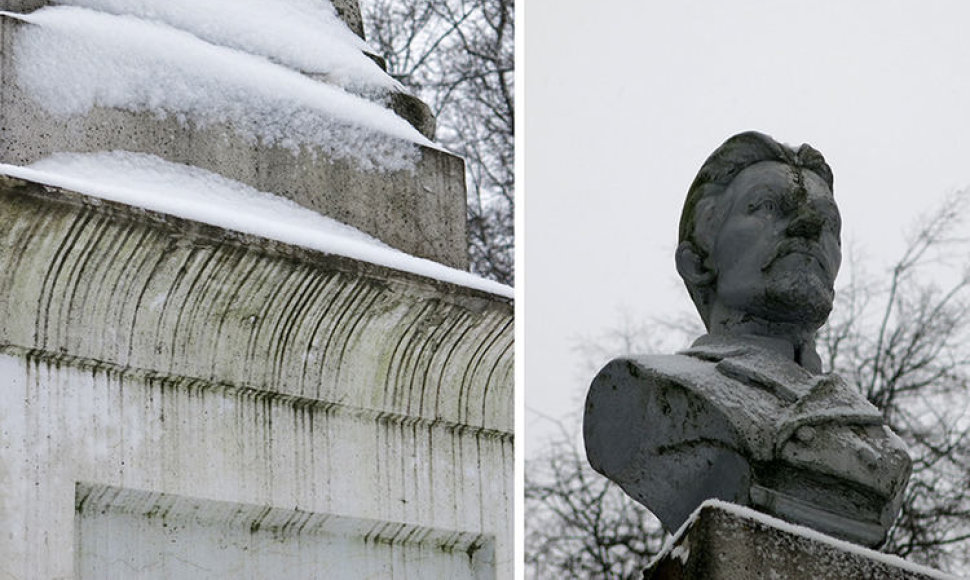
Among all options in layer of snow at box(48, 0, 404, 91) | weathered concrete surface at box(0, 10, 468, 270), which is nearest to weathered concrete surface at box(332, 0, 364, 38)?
layer of snow at box(48, 0, 404, 91)

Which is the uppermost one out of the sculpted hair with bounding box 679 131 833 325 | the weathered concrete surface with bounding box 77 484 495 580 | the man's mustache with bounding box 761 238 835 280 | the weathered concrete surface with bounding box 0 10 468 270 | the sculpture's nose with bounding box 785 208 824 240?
the weathered concrete surface with bounding box 0 10 468 270

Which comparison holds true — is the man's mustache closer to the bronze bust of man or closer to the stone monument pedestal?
the bronze bust of man

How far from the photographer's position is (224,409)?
17.0ft

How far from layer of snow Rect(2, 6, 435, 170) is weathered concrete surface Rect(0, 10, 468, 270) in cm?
3

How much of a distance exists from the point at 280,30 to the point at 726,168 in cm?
163

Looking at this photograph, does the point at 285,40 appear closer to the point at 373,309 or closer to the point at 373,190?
the point at 373,190

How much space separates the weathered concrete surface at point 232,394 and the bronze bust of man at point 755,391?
34.7 inches

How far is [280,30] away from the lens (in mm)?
6035

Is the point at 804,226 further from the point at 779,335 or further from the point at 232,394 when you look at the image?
the point at 232,394

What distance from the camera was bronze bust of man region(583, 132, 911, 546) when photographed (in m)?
4.38

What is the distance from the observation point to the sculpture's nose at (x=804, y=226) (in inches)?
182

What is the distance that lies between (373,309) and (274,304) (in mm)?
251

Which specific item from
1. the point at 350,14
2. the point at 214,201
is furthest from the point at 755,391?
the point at 350,14

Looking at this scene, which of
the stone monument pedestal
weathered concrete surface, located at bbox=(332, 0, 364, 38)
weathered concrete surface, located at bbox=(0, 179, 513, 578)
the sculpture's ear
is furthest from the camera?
weathered concrete surface, located at bbox=(332, 0, 364, 38)
